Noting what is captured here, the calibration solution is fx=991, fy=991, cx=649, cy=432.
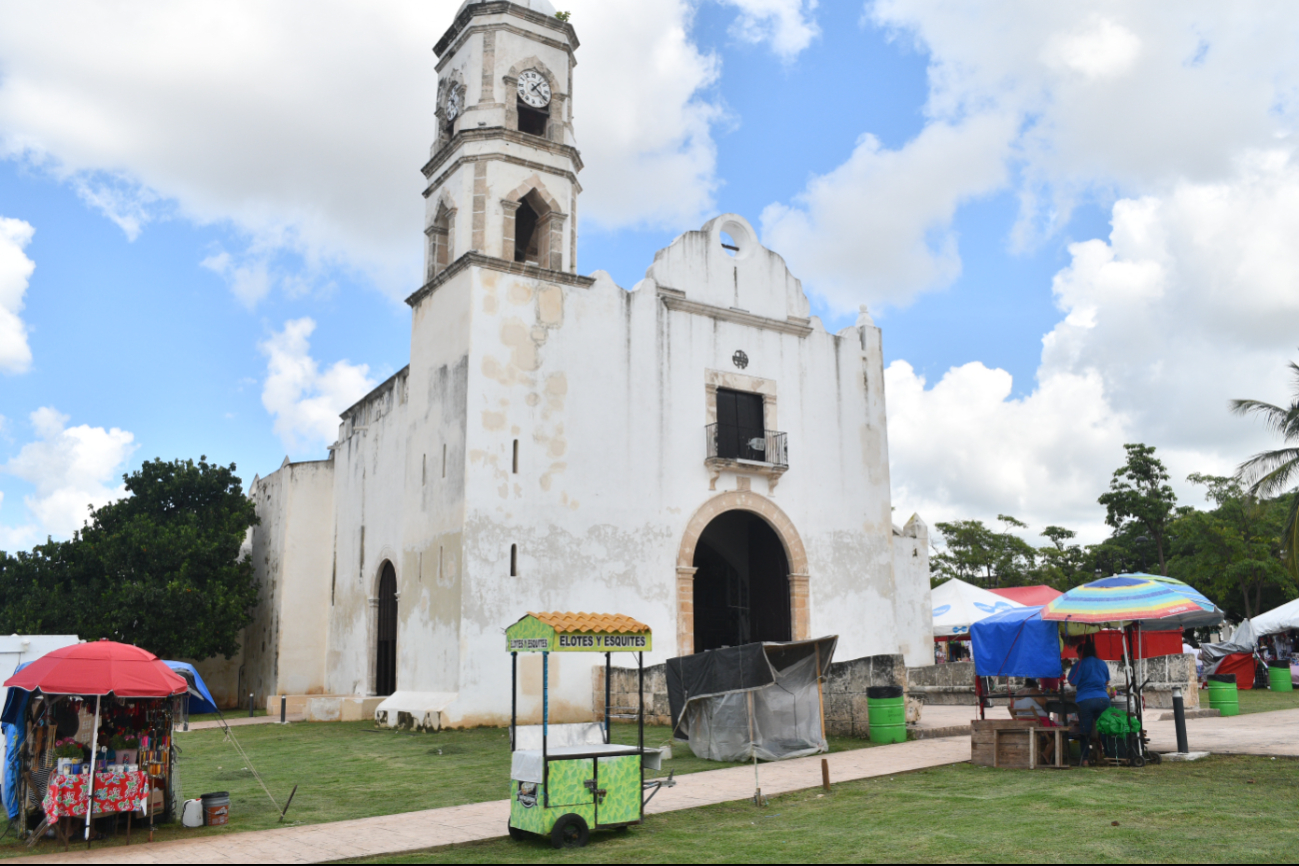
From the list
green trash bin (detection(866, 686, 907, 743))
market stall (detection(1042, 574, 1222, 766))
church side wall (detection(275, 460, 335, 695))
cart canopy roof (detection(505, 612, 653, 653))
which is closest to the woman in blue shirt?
market stall (detection(1042, 574, 1222, 766))

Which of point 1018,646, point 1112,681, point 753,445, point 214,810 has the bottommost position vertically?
point 214,810

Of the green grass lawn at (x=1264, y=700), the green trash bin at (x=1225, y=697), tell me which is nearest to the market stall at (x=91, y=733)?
the green trash bin at (x=1225, y=697)

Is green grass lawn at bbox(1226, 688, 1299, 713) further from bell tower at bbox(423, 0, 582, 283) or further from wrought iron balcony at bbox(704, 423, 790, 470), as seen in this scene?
bell tower at bbox(423, 0, 582, 283)

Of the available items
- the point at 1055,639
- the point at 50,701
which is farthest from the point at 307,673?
the point at 1055,639

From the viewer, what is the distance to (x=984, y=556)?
48.6 m

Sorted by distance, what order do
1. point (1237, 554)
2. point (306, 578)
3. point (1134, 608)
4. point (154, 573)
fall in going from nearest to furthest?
1. point (1134, 608)
2. point (154, 573)
3. point (306, 578)
4. point (1237, 554)

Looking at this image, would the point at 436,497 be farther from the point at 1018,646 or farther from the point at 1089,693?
the point at 1089,693

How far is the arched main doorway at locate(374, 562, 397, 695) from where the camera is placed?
22.7 metres

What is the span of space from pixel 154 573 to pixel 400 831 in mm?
20514

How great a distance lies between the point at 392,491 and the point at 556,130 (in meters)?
9.12

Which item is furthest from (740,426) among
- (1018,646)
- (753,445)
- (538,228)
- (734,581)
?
(1018,646)

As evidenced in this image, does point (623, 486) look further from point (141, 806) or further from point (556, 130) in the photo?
point (141, 806)

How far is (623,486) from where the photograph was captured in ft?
67.4

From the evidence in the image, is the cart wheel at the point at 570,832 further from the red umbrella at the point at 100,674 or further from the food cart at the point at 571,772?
the red umbrella at the point at 100,674
